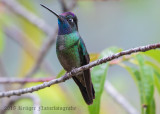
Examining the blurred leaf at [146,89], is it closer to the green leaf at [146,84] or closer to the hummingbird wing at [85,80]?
the green leaf at [146,84]

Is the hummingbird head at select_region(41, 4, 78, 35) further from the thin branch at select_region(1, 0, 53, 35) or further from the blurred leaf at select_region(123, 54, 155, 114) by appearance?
the thin branch at select_region(1, 0, 53, 35)

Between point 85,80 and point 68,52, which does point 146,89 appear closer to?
point 85,80

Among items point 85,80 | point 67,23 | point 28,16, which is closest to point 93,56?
point 85,80

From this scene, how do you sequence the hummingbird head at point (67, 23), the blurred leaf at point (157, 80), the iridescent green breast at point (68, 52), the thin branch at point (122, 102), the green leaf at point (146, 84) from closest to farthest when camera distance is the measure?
1. the green leaf at point (146, 84)
2. the blurred leaf at point (157, 80)
3. the iridescent green breast at point (68, 52)
4. the hummingbird head at point (67, 23)
5. the thin branch at point (122, 102)

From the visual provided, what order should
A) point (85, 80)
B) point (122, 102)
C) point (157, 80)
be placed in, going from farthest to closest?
point (122, 102) < point (85, 80) < point (157, 80)

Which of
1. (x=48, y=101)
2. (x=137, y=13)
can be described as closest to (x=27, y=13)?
(x=48, y=101)

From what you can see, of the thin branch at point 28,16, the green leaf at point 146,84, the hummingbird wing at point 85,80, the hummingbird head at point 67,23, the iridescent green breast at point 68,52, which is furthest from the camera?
the thin branch at point 28,16

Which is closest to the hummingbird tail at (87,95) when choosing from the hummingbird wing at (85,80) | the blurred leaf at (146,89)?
the hummingbird wing at (85,80)
